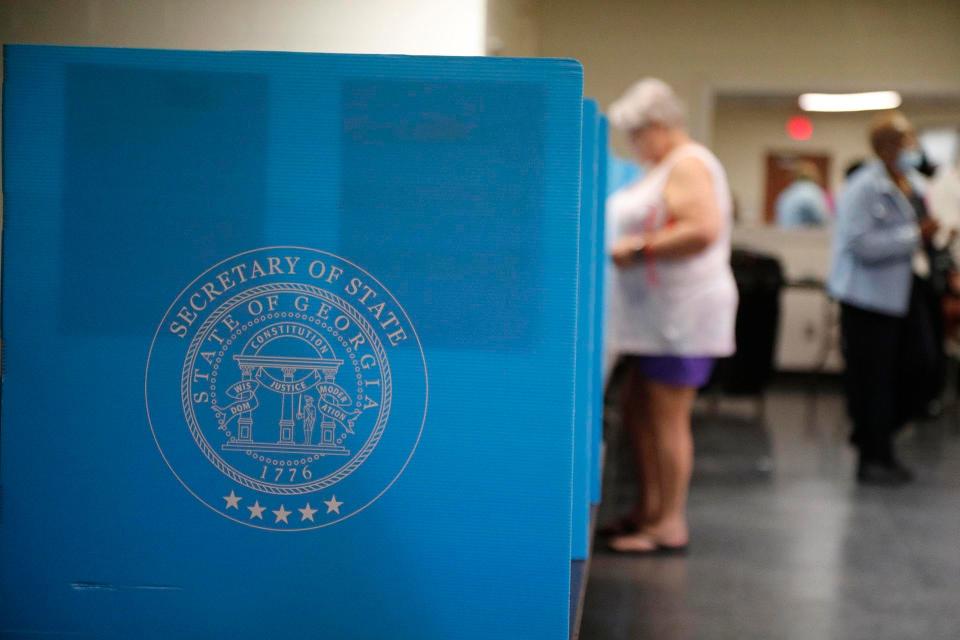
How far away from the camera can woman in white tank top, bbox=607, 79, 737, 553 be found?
284 centimetres

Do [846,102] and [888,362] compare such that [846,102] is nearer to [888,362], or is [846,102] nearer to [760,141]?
[760,141]

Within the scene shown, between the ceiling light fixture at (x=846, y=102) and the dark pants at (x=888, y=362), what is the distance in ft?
19.8

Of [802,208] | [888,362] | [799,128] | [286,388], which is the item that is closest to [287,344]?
[286,388]

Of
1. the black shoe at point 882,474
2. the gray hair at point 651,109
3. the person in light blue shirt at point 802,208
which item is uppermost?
the person in light blue shirt at point 802,208

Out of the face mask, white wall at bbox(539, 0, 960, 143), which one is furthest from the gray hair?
white wall at bbox(539, 0, 960, 143)

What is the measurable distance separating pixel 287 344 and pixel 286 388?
4 cm

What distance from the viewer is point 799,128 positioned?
1217 centimetres

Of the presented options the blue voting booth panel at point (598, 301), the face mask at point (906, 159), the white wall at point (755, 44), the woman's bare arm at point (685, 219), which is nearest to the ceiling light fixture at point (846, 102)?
the white wall at point (755, 44)

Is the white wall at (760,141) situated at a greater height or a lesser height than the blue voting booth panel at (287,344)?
greater

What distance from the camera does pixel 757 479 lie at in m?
4.24

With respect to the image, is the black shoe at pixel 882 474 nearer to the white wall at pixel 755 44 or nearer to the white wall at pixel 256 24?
the white wall at pixel 256 24

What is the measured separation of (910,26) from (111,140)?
7.66 meters

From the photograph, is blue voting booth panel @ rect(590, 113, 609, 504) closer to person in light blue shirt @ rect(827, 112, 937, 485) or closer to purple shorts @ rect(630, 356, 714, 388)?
purple shorts @ rect(630, 356, 714, 388)

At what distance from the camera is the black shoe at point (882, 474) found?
4254 millimetres
